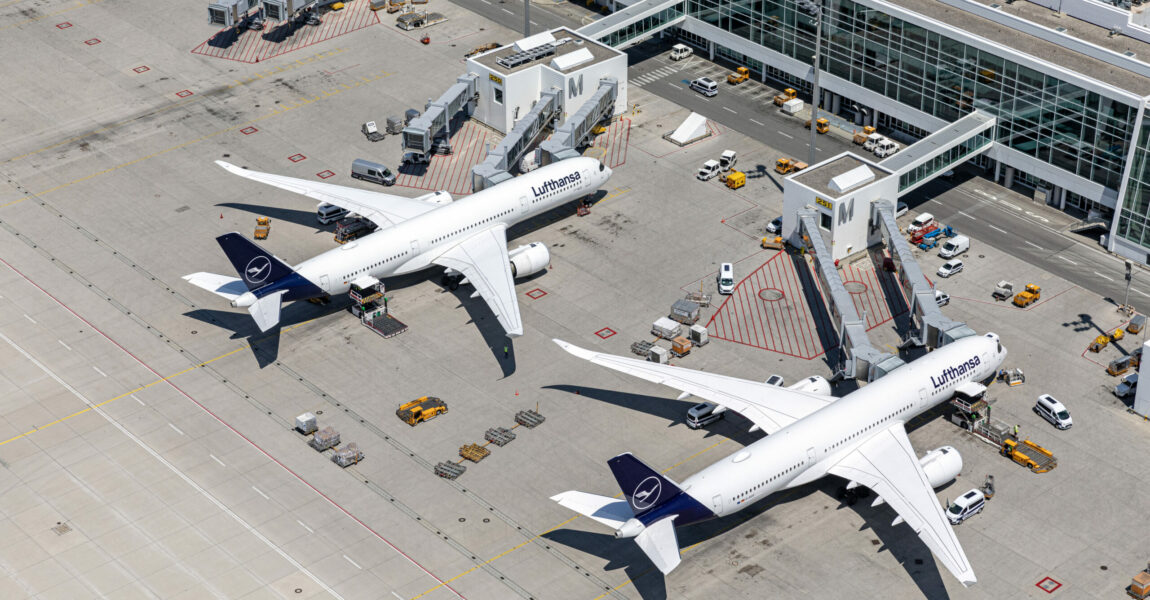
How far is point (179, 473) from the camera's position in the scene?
107875mm

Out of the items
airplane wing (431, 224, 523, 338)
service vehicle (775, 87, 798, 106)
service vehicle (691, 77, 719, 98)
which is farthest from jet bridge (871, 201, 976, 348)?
service vehicle (691, 77, 719, 98)

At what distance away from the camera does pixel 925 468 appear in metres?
104

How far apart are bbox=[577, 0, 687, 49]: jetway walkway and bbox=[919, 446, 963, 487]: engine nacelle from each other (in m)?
73.0

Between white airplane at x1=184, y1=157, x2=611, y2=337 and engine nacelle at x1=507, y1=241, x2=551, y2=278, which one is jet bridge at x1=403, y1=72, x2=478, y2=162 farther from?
engine nacelle at x1=507, y1=241, x2=551, y2=278

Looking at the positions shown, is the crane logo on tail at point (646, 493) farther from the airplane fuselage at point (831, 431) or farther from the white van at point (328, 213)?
the white van at point (328, 213)

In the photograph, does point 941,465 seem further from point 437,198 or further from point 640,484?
point 437,198

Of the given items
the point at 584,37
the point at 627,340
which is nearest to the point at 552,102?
the point at 584,37

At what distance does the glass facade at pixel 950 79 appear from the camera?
13438 cm

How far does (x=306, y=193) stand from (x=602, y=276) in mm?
29245

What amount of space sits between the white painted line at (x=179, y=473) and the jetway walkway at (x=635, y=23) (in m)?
70.6

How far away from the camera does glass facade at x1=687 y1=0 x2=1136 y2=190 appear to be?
134m

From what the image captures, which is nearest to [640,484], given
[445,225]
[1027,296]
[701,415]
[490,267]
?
[701,415]

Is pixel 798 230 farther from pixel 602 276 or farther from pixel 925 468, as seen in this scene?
pixel 925 468

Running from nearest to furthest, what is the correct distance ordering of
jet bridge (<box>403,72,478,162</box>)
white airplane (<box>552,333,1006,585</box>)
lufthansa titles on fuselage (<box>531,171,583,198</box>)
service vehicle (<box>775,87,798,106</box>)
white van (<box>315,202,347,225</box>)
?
white airplane (<box>552,333,1006,585</box>)
lufthansa titles on fuselage (<box>531,171,583,198</box>)
white van (<box>315,202,347,225</box>)
jet bridge (<box>403,72,478,162</box>)
service vehicle (<box>775,87,798,106</box>)
